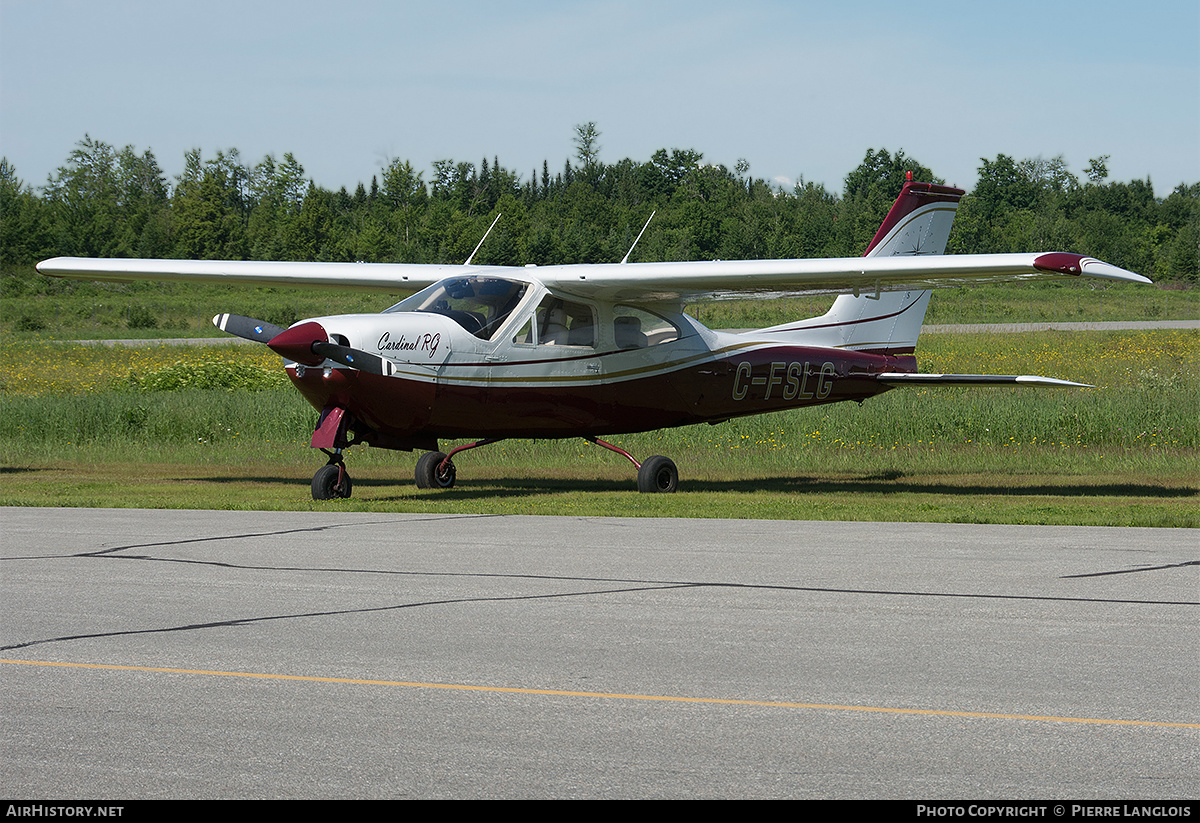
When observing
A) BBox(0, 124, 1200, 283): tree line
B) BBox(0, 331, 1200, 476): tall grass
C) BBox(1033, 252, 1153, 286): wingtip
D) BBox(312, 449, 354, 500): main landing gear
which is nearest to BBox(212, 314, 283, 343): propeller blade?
BBox(312, 449, 354, 500): main landing gear

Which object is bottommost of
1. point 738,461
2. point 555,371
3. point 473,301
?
point 738,461

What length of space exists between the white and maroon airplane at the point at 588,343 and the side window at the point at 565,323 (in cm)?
2

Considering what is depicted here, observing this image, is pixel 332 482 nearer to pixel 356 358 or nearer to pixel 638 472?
pixel 356 358

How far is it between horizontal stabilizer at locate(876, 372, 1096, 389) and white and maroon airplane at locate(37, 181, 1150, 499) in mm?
36

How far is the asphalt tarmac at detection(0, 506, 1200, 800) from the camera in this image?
14.2 feet

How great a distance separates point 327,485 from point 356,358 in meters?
1.69

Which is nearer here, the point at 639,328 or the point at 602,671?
the point at 602,671

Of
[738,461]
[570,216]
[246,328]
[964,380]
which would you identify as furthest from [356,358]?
[570,216]

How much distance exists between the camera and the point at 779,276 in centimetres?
1533

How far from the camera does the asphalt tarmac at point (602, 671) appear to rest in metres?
4.32

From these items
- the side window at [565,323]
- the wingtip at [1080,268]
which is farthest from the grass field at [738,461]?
the wingtip at [1080,268]

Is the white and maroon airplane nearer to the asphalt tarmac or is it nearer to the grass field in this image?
the grass field
